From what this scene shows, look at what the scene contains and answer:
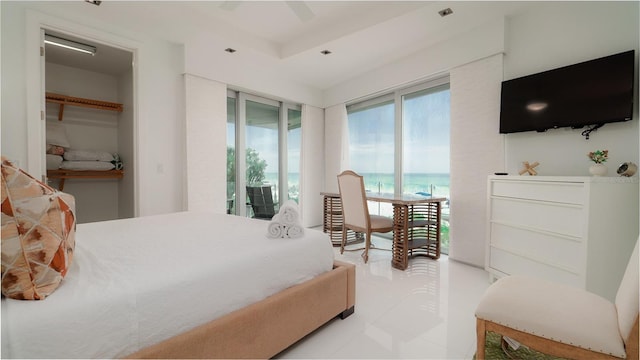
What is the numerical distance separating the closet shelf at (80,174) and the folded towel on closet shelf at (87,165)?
4cm

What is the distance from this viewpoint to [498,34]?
9.12 ft

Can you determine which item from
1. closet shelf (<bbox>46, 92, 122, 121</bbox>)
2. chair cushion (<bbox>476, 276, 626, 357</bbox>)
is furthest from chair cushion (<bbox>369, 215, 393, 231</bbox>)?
closet shelf (<bbox>46, 92, 122, 121</bbox>)

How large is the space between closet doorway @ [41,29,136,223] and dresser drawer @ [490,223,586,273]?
13.3 feet

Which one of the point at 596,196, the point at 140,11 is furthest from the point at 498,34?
the point at 140,11

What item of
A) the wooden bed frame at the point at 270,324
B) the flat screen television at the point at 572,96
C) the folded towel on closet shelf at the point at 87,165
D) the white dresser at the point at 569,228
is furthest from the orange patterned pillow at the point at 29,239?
the flat screen television at the point at 572,96

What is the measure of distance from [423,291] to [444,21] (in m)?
2.76

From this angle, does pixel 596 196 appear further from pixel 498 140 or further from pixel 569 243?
pixel 498 140

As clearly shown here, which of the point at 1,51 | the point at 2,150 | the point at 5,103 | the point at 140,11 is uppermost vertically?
the point at 140,11

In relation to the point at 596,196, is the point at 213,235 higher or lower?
lower

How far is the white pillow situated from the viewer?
10.4ft

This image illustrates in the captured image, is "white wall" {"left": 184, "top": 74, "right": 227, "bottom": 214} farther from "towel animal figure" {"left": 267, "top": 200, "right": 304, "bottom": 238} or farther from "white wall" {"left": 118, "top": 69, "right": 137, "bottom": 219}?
"towel animal figure" {"left": 267, "top": 200, "right": 304, "bottom": 238}

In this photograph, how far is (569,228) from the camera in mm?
1966

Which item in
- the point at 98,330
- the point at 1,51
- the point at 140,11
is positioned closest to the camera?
the point at 98,330

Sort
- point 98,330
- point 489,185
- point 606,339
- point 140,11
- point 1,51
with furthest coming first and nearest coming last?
point 140,11
point 489,185
point 1,51
point 606,339
point 98,330
